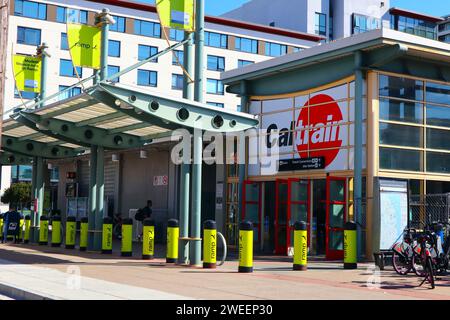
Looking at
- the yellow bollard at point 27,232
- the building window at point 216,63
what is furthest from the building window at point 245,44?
the yellow bollard at point 27,232

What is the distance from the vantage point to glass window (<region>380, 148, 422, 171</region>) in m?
20.0

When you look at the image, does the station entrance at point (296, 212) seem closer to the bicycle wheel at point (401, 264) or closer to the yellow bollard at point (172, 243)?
the bicycle wheel at point (401, 264)

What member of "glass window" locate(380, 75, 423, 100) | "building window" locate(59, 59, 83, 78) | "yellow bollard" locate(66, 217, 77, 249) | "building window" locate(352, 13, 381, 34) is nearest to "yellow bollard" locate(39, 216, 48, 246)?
"yellow bollard" locate(66, 217, 77, 249)

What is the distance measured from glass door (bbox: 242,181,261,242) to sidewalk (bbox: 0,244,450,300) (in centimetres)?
496

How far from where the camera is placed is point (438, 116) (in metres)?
21.4

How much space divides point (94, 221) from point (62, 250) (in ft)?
5.14

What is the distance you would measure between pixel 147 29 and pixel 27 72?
40320mm

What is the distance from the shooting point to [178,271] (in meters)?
15.6

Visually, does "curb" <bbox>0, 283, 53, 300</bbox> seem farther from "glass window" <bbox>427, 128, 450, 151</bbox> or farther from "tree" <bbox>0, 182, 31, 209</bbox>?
"tree" <bbox>0, 182, 31, 209</bbox>

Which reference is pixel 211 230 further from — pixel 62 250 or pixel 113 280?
pixel 62 250

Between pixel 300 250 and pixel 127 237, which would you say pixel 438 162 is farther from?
pixel 127 237

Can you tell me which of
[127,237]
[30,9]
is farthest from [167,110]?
[30,9]

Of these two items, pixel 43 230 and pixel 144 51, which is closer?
pixel 43 230

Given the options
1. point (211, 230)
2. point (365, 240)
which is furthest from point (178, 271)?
point (365, 240)
